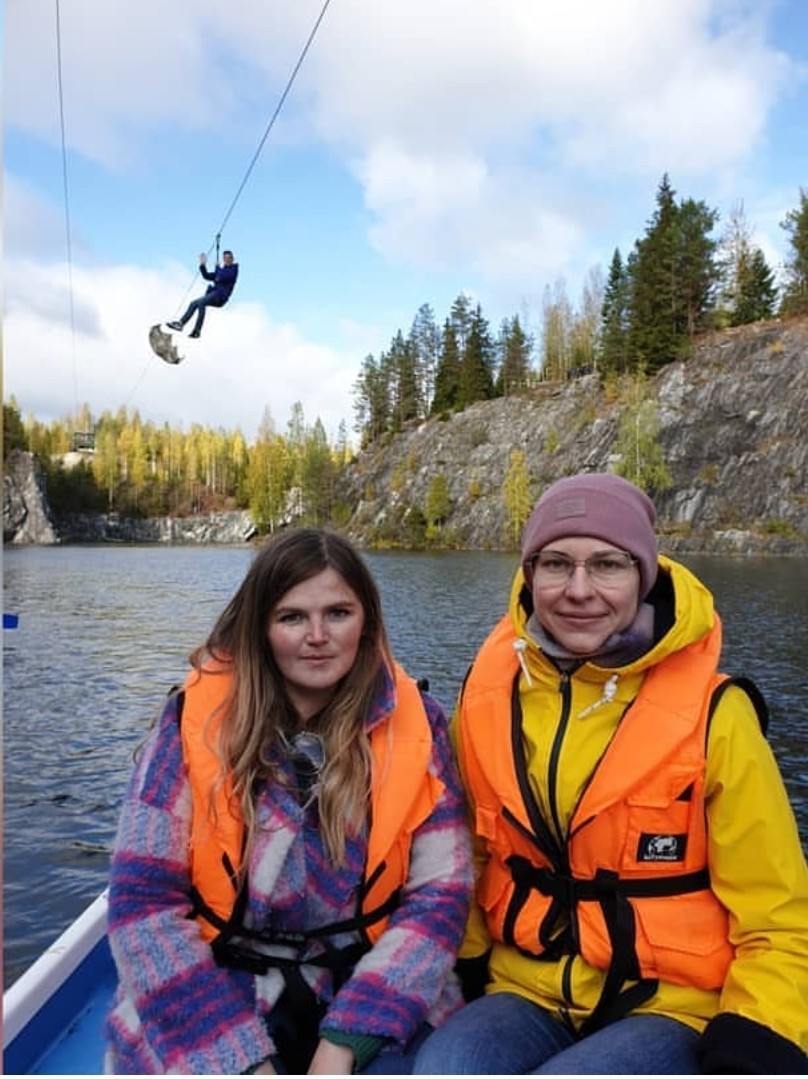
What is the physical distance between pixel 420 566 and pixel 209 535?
55540mm

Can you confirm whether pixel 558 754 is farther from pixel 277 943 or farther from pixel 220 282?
pixel 220 282

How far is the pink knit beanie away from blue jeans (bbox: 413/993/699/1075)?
3.60ft

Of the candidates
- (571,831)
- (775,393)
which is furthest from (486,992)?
(775,393)

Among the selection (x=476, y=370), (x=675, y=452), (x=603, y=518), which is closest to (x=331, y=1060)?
(x=603, y=518)

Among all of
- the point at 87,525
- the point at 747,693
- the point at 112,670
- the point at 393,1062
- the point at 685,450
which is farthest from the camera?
the point at 87,525

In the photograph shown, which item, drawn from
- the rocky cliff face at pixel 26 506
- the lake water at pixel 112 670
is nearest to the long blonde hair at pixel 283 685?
A: the lake water at pixel 112 670

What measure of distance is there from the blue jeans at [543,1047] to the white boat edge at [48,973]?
1.34 meters

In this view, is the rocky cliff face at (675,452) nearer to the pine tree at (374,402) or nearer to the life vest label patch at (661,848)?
the pine tree at (374,402)

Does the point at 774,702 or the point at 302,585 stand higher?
the point at 302,585

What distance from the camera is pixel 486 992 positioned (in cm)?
227

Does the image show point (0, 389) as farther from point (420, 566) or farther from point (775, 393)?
point (775, 393)

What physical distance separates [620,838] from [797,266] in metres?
59.8

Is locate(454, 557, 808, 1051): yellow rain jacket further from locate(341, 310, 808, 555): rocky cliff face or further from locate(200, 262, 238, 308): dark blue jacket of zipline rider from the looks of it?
locate(341, 310, 808, 555): rocky cliff face

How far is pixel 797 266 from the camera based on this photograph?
174 ft
